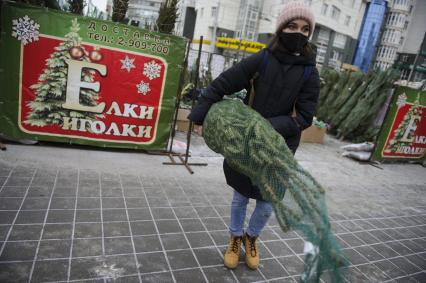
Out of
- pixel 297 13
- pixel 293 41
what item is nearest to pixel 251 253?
pixel 293 41

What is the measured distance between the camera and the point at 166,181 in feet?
14.8

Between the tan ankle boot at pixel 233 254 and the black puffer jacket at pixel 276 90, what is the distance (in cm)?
53

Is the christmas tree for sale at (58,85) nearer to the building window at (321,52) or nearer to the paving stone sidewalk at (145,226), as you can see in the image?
the paving stone sidewalk at (145,226)

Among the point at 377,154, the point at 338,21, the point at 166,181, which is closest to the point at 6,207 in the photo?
the point at 166,181

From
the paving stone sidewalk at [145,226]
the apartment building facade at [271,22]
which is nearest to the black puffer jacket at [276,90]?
the paving stone sidewalk at [145,226]

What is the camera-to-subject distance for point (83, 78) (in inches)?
189

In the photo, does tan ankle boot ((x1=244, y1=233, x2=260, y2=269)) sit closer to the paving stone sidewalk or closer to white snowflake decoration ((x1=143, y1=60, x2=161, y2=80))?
the paving stone sidewalk

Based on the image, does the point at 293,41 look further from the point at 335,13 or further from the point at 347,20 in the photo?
the point at 347,20

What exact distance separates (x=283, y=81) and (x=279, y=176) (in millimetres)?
816

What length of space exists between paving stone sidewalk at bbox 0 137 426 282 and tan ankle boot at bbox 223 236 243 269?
66 millimetres

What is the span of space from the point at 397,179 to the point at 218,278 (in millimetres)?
6028

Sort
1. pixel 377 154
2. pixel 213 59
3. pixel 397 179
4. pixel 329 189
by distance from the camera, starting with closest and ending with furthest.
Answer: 1. pixel 329 189
2. pixel 397 179
3. pixel 377 154
4. pixel 213 59

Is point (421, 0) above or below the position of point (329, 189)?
above

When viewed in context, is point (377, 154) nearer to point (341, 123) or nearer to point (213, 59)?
point (341, 123)
